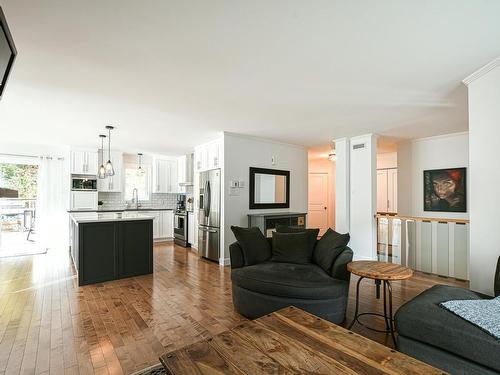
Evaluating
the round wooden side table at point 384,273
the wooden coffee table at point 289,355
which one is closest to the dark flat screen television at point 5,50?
the wooden coffee table at point 289,355

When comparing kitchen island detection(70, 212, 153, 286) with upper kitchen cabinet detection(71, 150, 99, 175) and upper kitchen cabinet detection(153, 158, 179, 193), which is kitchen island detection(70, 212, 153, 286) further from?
upper kitchen cabinet detection(153, 158, 179, 193)

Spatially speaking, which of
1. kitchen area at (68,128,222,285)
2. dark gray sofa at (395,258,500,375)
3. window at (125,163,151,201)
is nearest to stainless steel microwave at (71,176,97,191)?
kitchen area at (68,128,222,285)

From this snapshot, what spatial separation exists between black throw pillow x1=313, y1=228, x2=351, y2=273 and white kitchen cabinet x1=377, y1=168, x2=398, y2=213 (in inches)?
190

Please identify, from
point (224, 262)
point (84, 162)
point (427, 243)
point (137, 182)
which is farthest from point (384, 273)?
point (137, 182)

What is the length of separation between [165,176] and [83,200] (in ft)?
7.16

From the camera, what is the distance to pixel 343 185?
549cm

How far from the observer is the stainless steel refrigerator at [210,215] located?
5.15m

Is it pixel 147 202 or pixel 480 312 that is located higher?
pixel 147 202

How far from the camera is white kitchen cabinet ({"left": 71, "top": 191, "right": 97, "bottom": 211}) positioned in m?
6.32

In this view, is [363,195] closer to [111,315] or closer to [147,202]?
[111,315]

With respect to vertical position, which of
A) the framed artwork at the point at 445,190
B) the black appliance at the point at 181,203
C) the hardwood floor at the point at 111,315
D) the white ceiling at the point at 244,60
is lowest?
the hardwood floor at the point at 111,315

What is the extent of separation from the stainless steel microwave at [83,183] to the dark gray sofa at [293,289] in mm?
5313

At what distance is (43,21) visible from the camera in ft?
6.07

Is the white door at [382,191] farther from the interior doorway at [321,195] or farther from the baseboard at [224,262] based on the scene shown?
the baseboard at [224,262]
